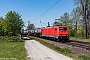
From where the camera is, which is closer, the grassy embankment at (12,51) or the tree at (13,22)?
the grassy embankment at (12,51)

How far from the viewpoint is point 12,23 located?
60.2 meters

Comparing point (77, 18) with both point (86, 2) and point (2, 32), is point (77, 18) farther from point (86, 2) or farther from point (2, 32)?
point (2, 32)

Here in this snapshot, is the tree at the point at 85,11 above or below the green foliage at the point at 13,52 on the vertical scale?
above

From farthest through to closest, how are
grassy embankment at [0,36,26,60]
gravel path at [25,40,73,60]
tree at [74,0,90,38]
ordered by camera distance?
tree at [74,0,90,38] → grassy embankment at [0,36,26,60] → gravel path at [25,40,73,60]

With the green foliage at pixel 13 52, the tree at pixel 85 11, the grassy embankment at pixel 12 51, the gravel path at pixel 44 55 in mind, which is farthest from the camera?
the tree at pixel 85 11

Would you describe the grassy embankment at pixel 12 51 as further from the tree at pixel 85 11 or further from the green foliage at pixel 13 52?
the tree at pixel 85 11

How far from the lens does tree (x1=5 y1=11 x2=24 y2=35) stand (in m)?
59.4

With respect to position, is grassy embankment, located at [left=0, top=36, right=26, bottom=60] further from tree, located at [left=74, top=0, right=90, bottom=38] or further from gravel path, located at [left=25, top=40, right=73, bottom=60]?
tree, located at [left=74, top=0, right=90, bottom=38]

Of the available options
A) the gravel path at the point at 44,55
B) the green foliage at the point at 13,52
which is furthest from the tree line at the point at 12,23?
the gravel path at the point at 44,55

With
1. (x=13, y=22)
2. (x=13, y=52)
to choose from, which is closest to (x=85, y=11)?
(x=13, y=22)

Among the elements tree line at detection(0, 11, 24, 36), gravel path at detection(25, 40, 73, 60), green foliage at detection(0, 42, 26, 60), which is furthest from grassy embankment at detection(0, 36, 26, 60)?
tree line at detection(0, 11, 24, 36)

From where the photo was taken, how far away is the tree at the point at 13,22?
5938 centimetres

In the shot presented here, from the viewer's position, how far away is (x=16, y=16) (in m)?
60.8

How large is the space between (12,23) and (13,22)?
63cm
